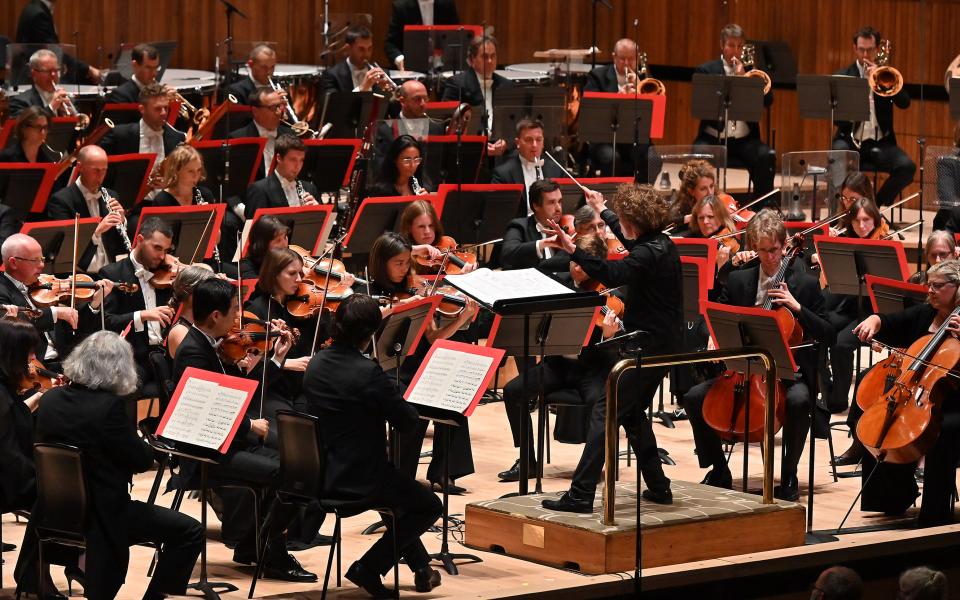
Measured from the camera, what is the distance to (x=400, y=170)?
8.38 meters

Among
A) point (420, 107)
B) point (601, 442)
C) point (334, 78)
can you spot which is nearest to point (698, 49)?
point (334, 78)

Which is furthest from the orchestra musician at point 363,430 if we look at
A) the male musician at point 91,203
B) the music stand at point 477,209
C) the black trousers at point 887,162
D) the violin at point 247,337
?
the black trousers at point 887,162

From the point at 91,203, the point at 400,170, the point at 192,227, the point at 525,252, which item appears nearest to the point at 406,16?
the point at 400,170

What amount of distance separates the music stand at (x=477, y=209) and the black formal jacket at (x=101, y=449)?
335cm

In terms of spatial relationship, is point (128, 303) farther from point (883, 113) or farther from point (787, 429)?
point (883, 113)

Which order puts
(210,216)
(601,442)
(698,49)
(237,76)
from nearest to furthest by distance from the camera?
1. (601,442)
2. (210,216)
3. (237,76)
4. (698,49)

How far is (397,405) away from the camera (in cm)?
496

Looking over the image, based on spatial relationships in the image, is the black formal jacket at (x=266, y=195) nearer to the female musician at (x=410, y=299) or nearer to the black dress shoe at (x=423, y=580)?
the female musician at (x=410, y=299)

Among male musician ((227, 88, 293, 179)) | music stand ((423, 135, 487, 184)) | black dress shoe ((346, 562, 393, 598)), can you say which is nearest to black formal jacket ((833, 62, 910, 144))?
music stand ((423, 135, 487, 184))

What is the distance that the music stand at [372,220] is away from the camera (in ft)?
24.5

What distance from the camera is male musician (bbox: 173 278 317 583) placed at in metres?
5.29

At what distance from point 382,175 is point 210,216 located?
154cm

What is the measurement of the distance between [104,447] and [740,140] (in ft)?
23.0

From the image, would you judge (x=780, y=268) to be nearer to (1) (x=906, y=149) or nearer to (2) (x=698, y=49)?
(1) (x=906, y=149)
